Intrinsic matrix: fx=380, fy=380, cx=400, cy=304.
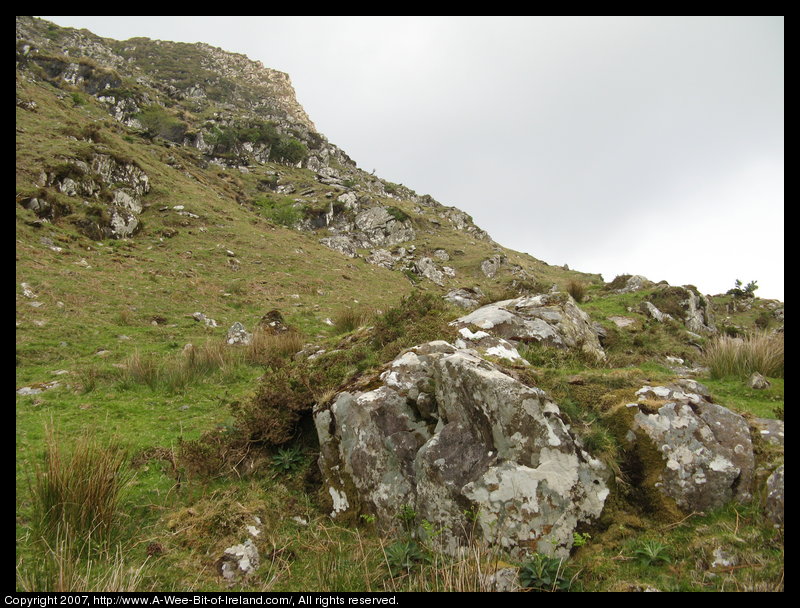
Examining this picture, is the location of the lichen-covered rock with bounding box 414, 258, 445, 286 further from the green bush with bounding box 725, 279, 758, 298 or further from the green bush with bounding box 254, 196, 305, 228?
the green bush with bounding box 725, 279, 758, 298

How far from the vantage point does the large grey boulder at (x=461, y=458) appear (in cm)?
374

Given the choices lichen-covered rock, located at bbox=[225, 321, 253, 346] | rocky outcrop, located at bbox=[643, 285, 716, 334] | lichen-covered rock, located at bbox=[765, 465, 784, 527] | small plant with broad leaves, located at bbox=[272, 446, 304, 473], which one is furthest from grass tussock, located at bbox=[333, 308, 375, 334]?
lichen-covered rock, located at bbox=[765, 465, 784, 527]

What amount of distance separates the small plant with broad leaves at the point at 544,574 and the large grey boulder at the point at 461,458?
0.58 ft

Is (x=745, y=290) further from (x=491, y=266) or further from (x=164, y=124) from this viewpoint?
(x=164, y=124)

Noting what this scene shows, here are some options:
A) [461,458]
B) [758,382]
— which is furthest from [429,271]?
[461,458]

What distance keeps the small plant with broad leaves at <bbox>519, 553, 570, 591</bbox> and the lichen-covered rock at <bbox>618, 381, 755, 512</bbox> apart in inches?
56.0

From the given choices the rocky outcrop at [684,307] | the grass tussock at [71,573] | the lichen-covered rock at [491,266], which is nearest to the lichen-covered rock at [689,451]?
the grass tussock at [71,573]

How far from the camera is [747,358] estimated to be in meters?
7.10

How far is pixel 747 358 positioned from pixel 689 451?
15.1 feet

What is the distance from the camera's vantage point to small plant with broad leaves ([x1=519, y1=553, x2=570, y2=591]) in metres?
3.17

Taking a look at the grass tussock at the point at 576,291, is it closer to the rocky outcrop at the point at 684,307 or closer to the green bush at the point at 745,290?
the rocky outcrop at the point at 684,307

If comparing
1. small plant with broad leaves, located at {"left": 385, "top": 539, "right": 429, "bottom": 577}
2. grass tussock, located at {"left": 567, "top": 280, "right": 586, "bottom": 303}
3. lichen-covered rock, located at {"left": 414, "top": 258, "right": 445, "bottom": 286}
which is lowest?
small plant with broad leaves, located at {"left": 385, "top": 539, "right": 429, "bottom": 577}
